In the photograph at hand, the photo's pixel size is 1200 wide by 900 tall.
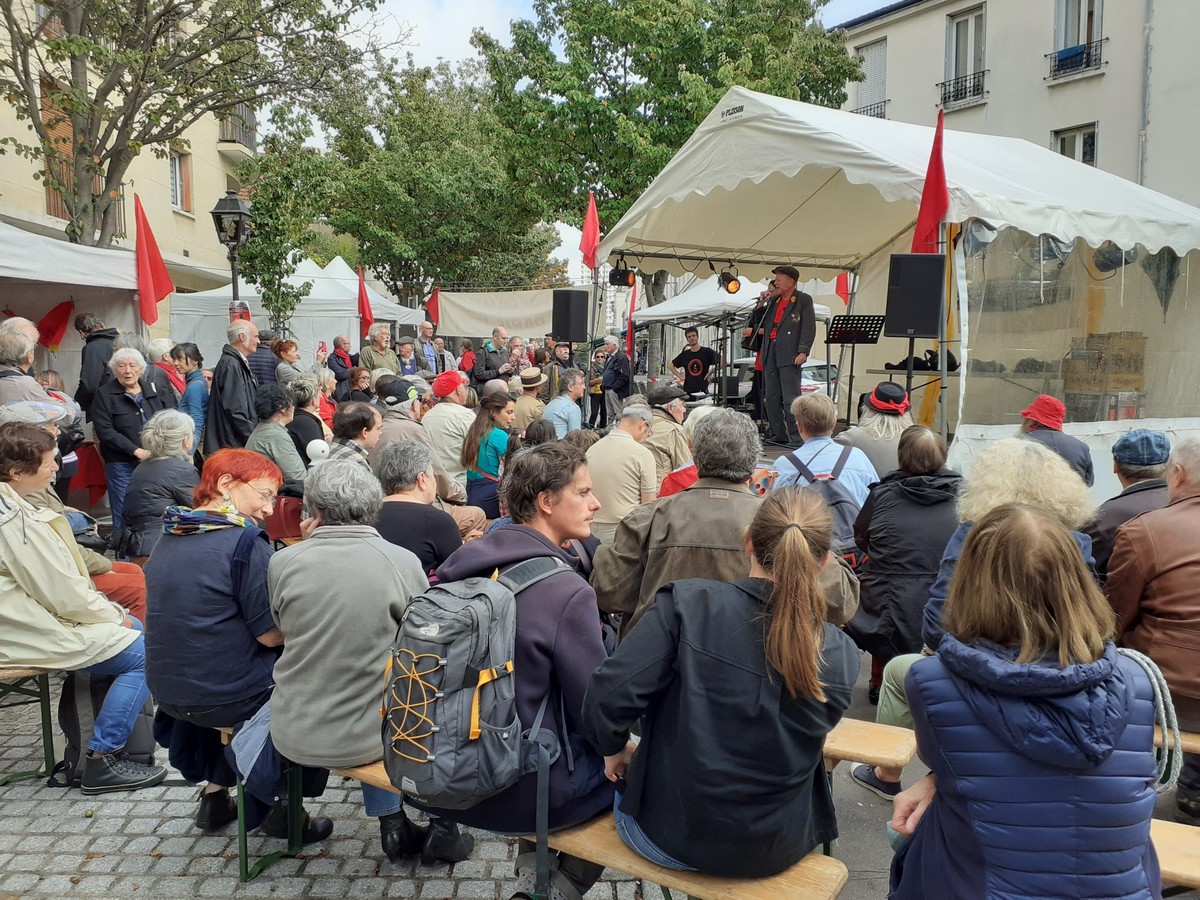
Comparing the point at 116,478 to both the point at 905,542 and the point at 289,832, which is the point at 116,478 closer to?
the point at 289,832

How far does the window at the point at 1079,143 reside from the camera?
764 inches

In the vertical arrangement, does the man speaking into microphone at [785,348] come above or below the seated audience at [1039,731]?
above

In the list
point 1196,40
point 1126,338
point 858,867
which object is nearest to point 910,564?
point 858,867

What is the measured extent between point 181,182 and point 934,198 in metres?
17.5

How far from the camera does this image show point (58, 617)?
11.7 ft

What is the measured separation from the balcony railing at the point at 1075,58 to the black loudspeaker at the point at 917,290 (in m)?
15.4

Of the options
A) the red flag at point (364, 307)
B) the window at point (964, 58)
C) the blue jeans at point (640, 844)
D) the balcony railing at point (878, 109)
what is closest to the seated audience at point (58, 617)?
the blue jeans at point (640, 844)

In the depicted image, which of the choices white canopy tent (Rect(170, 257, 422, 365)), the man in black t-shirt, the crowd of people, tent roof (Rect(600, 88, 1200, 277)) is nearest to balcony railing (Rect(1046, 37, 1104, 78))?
tent roof (Rect(600, 88, 1200, 277))

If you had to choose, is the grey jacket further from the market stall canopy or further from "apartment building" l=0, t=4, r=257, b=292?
"apartment building" l=0, t=4, r=257, b=292

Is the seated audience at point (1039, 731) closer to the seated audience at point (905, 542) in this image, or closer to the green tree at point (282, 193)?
the seated audience at point (905, 542)

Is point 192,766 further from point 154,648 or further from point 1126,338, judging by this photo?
point 1126,338

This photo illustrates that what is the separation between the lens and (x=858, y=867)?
3166 millimetres

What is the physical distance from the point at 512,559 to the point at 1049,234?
7.21 meters

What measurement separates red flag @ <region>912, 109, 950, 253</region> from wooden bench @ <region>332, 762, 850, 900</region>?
5.86 m
